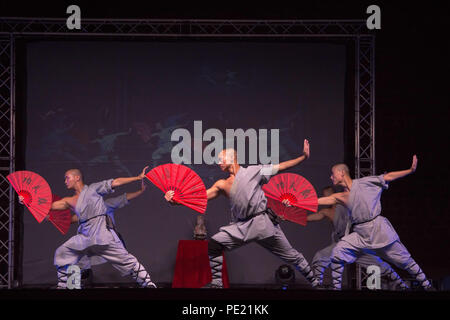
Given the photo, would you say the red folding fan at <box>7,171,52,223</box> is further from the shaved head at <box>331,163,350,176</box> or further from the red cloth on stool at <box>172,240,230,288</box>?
the shaved head at <box>331,163,350,176</box>

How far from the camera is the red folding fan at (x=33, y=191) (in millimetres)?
6699

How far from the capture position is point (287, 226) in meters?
7.20

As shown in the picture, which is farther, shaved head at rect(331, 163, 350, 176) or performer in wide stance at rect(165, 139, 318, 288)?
shaved head at rect(331, 163, 350, 176)

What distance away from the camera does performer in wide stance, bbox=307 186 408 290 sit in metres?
6.46

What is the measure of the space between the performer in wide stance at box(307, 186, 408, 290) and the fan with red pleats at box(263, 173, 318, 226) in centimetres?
38

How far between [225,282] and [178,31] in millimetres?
3099

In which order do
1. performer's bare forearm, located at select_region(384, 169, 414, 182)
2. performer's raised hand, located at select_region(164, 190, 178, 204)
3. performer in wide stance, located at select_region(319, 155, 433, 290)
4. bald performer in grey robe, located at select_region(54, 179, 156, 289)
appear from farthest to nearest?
bald performer in grey robe, located at select_region(54, 179, 156, 289) → performer's bare forearm, located at select_region(384, 169, 414, 182) → performer in wide stance, located at select_region(319, 155, 433, 290) → performer's raised hand, located at select_region(164, 190, 178, 204)

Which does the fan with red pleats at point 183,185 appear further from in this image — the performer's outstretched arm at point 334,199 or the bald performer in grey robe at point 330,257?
the bald performer in grey robe at point 330,257

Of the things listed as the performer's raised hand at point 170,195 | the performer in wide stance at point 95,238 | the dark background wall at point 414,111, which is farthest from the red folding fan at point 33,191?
the dark background wall at point 414,111

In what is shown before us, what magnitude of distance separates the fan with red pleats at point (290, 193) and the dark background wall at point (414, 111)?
1211 mm

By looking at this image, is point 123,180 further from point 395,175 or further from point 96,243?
point 395,175

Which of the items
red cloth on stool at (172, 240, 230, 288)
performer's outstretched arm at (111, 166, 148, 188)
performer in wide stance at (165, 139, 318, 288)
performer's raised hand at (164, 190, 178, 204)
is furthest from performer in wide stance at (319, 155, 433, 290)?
performer's outstretched arm at (111, 166, 148, 188)
